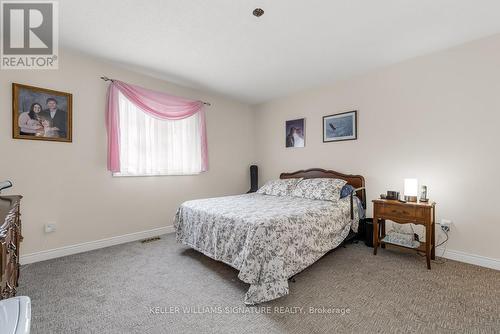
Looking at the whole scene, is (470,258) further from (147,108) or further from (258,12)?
(147,108)

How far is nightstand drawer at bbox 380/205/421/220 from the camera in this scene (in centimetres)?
254

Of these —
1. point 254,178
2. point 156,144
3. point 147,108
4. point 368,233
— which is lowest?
point 368,233

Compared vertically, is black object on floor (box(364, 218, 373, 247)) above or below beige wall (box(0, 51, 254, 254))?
below

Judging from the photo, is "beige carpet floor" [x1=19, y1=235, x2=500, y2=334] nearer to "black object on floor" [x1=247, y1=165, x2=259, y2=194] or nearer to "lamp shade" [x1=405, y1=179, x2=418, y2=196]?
"lamp shade" [x1=405, y1=179, x2=418, y2=196]

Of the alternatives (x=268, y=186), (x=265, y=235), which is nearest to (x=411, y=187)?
(x=265, y=235)

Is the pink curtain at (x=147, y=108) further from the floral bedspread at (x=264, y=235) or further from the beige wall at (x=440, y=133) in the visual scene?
the beige wall at (x=440, y=133)

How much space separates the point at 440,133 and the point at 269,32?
2.37 metres

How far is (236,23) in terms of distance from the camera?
221 centimetres

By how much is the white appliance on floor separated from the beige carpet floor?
0.99 metres

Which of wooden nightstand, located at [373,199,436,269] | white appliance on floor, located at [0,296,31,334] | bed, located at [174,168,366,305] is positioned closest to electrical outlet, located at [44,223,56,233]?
bed, located at [174,168,366,305]

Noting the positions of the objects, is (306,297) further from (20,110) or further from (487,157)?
(20,110)

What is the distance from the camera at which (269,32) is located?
2.36 metres

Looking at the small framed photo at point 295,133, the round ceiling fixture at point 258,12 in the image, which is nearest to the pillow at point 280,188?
the small framed photo at point 295,133

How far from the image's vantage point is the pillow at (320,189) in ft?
10.3
